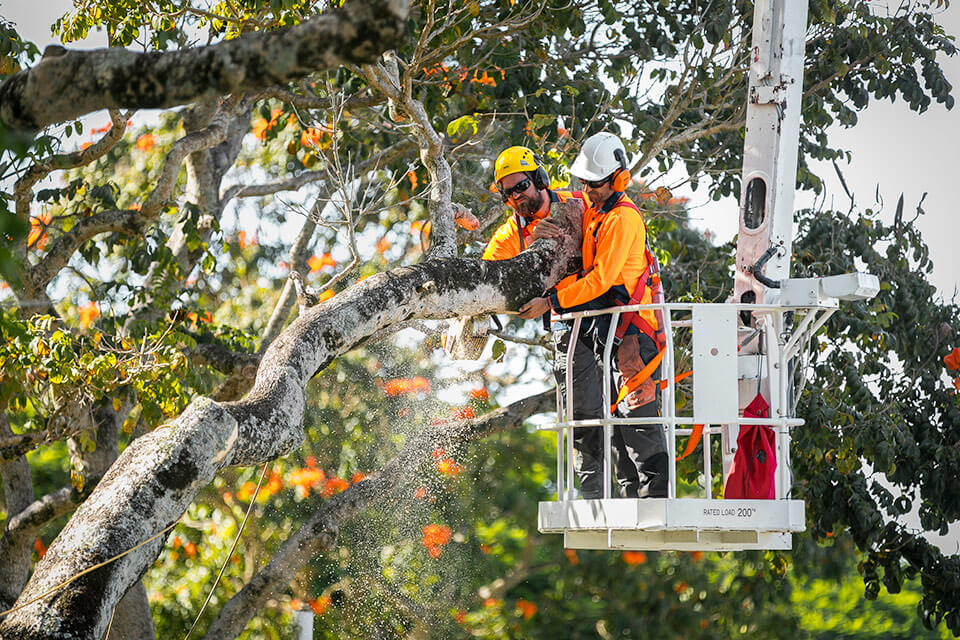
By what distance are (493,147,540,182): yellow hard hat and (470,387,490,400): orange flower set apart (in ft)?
19.7

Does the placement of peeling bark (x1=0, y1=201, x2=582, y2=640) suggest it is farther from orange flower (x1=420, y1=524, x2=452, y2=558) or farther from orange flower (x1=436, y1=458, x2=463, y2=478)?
orange flower (x1=420, y1=524, x2=452, y2=558)

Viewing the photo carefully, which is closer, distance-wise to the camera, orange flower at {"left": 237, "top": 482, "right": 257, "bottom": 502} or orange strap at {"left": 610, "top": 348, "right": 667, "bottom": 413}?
orange strap at {"left": 610, "top": 348, "right": 667, "bottom": 413}

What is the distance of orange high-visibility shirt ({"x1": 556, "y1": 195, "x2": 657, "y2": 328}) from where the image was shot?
18.1 ft

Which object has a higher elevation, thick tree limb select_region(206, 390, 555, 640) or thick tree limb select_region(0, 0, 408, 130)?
thick tree limb select_region(0, 0, 408, 130)

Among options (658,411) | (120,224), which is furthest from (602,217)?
(120,224)

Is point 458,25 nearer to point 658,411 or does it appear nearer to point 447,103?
point 447,103

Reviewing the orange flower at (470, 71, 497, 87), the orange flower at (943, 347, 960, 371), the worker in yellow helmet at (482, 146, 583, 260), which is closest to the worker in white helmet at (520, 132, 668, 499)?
the worker in yellow helmet at (482, 146, 583, 260)

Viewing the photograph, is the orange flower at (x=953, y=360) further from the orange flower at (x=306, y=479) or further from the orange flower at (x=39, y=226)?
the orange flower at (x=39, y=226)

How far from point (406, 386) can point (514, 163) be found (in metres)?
5.60

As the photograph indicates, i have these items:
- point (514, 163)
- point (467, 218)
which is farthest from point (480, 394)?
point (514, 163)

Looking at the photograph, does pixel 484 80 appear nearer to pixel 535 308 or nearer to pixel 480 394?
pixel 535 308

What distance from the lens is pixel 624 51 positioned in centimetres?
912

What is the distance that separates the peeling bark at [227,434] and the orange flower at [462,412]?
214 inches

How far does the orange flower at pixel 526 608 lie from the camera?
41.3 ft
